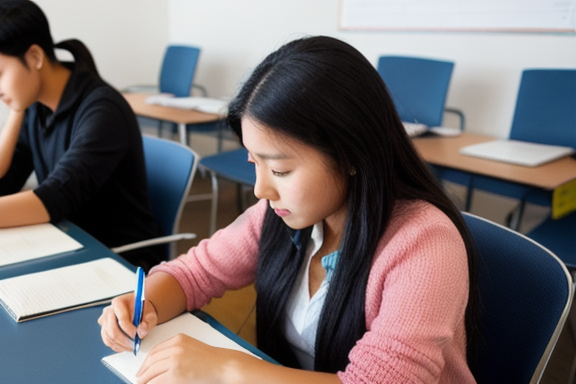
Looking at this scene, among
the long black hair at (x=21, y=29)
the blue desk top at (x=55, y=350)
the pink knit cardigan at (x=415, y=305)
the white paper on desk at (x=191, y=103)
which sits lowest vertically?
the white paper on desk at (x=191, y=103)

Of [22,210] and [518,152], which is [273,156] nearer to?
[22,210]

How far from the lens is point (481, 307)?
0.85 metres

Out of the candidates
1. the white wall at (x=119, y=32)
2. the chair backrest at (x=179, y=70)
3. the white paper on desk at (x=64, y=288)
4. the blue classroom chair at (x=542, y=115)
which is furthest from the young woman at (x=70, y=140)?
the white wall at (x=119, y=32)

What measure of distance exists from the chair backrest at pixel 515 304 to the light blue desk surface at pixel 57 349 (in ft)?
1.23

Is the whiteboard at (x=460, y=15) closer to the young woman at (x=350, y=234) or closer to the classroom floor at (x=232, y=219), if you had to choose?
the classroom floor at (x=232, y=219)

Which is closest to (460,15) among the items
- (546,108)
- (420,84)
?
(420,84)

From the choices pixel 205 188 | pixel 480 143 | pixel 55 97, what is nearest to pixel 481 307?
pixel 55 97

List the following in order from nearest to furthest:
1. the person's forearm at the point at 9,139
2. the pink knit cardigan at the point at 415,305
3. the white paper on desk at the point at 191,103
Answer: the pink knit cardigan at the point at 415,305 → the person's forearm at the point at 9,139 → the white paper on desk at the point at 191,103

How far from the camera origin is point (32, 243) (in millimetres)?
1103

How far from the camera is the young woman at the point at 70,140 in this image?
4.06 feet

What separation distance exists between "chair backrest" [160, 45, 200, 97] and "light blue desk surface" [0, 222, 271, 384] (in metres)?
2.96

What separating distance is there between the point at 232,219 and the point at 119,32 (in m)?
2.03

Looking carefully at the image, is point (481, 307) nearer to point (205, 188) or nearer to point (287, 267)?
point (287, 267)

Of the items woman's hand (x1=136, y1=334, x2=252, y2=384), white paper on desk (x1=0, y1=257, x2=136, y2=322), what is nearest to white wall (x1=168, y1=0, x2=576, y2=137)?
white paper on desk (x1=0, y1=257, x2=136, y2=322)
